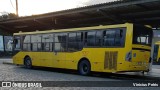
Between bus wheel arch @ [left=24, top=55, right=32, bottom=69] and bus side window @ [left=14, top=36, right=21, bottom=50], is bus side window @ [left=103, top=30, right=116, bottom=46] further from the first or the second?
bus side window @ [left=14, top=36, right=21, bottom=50]

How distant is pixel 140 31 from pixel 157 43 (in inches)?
867

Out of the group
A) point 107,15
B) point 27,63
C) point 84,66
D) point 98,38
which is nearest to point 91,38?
point 98,38

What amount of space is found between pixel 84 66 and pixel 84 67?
66 millimetres

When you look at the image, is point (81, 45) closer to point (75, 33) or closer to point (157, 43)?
point (75, 33)

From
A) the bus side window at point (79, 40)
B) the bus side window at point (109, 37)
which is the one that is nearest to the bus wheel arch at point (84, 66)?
the bus side window at point (79, 40)

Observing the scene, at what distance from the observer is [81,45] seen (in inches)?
766

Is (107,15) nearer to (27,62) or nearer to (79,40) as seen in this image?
(79,40)

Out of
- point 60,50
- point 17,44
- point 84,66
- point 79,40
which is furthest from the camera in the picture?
point 17,44

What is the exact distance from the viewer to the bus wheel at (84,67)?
18952 mm

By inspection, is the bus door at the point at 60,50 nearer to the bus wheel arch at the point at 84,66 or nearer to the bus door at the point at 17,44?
the bus wheel arch at the point at 84,66

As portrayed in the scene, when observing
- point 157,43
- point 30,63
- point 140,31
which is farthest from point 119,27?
point 157,43

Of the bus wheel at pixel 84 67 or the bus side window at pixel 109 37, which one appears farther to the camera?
the bus wheel at pixel 84 67

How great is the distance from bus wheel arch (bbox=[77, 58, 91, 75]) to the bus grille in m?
1.46

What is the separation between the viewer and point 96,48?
18484 mm
